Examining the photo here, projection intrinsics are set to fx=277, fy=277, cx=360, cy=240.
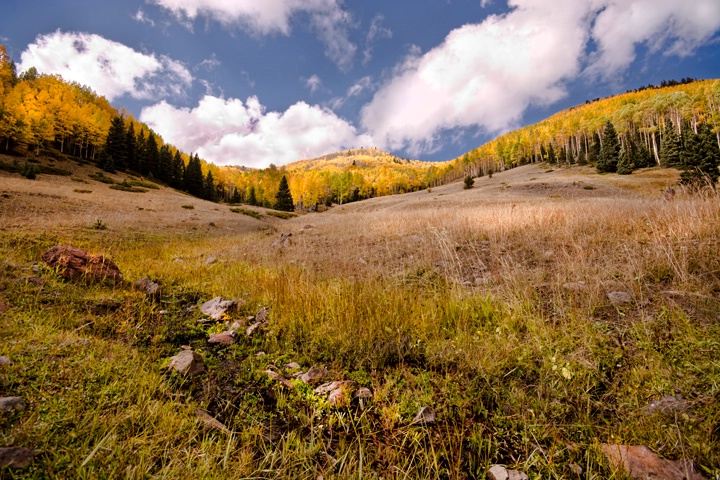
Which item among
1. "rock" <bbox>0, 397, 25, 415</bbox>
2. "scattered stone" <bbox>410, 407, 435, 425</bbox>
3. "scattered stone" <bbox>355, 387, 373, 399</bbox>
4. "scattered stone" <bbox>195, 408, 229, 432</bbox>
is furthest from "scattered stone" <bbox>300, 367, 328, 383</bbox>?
"rock" <bbox>0, 397, 25, 415</bbox>

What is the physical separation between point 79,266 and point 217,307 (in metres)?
2.72

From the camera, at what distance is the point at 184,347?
331 cm

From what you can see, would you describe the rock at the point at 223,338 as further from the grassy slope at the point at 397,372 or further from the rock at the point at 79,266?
the rock at the point at 79,266

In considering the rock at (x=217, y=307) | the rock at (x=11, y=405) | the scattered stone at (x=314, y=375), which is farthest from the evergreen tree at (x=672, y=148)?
the rock at (x=11, y=405)

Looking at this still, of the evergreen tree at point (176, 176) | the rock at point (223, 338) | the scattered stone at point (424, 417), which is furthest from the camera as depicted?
the evergreen tree at point (176, 176)

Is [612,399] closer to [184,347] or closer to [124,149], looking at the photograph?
[184,347]

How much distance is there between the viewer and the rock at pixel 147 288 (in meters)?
5.02

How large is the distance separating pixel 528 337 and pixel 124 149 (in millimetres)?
75007

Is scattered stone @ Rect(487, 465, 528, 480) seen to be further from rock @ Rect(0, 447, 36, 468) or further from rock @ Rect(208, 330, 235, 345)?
rock @ Rect(208, 330, 235, 345)

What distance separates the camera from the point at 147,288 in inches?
205

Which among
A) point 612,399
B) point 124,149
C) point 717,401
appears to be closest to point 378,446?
point 612,399

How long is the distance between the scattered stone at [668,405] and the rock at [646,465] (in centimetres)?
36

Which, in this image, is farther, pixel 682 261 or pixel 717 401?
pixel 682 261

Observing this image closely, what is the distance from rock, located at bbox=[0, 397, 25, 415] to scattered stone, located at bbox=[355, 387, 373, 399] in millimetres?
2231
